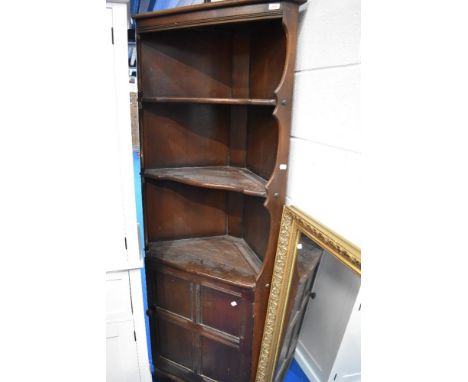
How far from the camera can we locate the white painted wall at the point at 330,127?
0.83 meters

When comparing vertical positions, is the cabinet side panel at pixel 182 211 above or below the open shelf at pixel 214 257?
above

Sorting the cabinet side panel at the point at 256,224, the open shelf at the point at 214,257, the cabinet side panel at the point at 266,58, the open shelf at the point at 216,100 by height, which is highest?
the cabinet side panel at the point at 266,58

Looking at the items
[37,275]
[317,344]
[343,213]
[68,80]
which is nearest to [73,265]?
[37,275]

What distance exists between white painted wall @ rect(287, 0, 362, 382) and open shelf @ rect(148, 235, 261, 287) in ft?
1.17

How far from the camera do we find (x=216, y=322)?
1442 millimetres

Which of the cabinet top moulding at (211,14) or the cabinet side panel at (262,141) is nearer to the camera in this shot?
the cabinet top moulding at (211,14)

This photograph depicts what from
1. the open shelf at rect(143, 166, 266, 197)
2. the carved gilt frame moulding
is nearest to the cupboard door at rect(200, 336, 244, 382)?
the carved gilt frame moulding

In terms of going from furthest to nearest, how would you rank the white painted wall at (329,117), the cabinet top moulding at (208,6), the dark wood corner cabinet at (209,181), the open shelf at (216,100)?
the dark wood corner cabinet at (209,181) < the open shelf at (216,100) < the cabinet top moulding at (208,6) < the white painted wall at (329,117)

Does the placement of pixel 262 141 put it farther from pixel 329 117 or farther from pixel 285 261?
pixel 285 261

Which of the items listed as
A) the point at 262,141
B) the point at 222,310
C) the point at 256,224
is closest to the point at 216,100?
the point at 262,141

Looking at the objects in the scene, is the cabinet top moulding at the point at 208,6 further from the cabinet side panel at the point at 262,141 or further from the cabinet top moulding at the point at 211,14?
the cabinet side panel at the point at 262,141

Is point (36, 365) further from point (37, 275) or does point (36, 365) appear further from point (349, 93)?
point (349, 93)

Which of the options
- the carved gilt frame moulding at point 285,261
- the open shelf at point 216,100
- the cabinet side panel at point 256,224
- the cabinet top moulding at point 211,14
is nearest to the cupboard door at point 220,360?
the carved gilt frame moulding at point 285,261

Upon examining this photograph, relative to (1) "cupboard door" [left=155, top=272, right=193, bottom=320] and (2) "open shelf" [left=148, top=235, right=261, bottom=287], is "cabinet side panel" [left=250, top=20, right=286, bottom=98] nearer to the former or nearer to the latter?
(2) "open shelf" [left=148, top=235, right=261, bottom=287]
